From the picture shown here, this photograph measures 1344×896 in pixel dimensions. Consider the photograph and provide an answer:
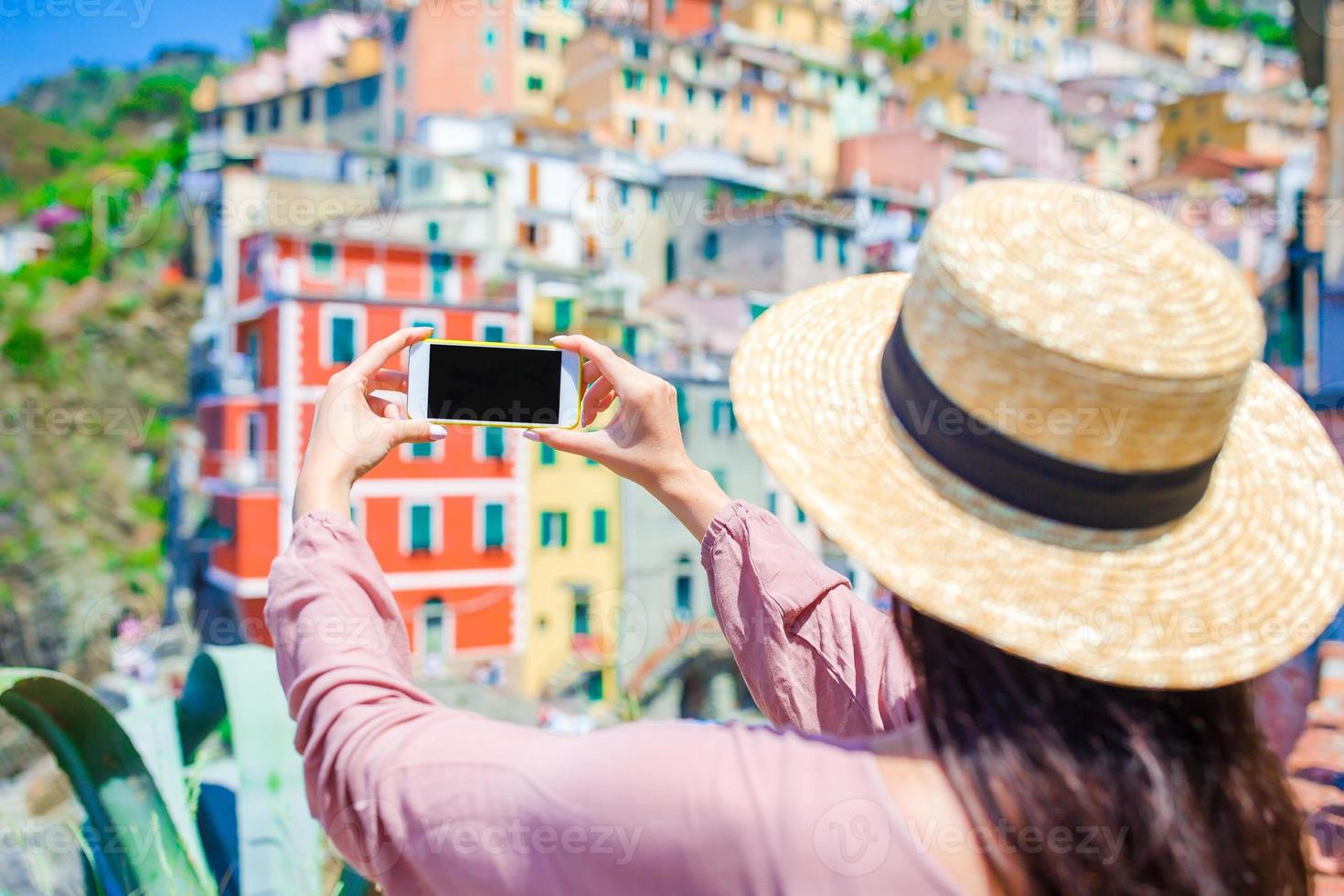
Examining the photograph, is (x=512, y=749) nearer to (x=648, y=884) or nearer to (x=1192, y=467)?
(x=648, y=884)

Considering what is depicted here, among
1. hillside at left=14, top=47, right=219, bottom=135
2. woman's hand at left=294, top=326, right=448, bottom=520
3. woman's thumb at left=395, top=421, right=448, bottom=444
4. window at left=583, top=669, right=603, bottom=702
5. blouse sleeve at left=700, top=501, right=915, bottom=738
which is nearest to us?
woman's hand at left=294, top=326, right=448, bottom=520

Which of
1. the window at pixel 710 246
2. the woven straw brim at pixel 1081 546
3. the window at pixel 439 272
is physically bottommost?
the woven straw brim at pixel 1081 546

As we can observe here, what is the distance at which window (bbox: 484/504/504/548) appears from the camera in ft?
62.2

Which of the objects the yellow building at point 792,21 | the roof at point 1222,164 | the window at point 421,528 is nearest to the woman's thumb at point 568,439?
the window at point 421,528

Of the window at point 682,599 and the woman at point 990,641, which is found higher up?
the woman at point 990,641

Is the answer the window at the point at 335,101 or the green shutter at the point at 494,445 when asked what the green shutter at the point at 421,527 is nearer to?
the green shutter at the point at 494,445

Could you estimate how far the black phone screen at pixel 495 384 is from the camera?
4.60 feet

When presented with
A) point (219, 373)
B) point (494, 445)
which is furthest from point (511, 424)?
point (219, 373)

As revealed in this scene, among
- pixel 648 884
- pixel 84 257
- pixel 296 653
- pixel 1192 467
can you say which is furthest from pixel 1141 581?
pixel 84 257

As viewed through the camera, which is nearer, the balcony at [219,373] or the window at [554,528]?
the balcony at [219,373]

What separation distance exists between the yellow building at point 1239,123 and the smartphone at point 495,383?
42.7 m

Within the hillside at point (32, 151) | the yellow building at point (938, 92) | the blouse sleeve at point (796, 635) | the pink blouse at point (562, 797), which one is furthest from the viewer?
the hillside at point (32, 151)

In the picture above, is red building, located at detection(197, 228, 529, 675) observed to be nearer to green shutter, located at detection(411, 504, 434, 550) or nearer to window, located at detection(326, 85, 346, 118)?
green shutter, located at detection(411, 504, 434, 550)

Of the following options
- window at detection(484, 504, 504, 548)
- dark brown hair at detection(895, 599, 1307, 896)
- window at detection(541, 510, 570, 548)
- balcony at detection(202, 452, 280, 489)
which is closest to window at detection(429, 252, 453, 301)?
window at detection(484, 504, 504, 548)
